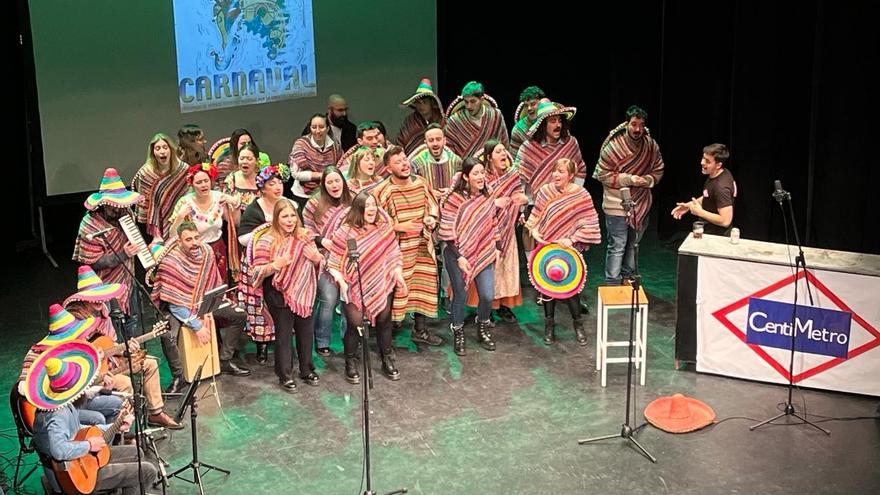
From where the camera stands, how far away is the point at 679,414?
6.56 meters

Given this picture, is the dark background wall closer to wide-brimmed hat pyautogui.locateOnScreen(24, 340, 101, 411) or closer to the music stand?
the music stand

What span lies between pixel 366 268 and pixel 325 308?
0.57m

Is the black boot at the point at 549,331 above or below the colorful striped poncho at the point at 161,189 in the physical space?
below

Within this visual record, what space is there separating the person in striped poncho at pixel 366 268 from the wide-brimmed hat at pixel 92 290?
57.5 inches

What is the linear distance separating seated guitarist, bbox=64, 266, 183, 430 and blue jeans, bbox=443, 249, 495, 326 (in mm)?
2089

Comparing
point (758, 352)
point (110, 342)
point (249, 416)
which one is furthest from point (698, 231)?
point (110, 342)

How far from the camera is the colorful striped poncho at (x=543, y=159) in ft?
27.5

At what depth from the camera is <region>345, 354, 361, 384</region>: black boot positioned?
721cm

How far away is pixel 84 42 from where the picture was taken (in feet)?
30.3

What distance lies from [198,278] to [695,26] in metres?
5.33

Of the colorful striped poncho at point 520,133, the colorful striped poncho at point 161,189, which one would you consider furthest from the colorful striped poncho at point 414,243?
the colorful striped poncho at point 520,133

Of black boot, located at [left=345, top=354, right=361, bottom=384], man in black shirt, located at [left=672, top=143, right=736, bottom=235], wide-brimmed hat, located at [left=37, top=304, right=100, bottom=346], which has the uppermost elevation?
man in black shirt, located at [left=672, top=143, right=736, bottom=235]

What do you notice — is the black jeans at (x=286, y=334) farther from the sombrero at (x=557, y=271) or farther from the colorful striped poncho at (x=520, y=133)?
the colorful striped poncho at (x=520, y=133)

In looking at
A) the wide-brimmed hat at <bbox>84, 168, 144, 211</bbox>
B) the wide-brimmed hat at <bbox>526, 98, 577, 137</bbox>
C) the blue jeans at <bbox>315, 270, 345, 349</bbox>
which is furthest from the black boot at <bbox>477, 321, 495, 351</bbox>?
the wide-brimmed hat at <bbox>84, 168, 144, 211</bbox>
